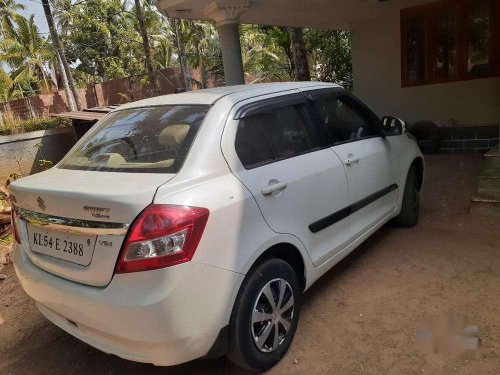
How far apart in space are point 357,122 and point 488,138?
17.7 ft

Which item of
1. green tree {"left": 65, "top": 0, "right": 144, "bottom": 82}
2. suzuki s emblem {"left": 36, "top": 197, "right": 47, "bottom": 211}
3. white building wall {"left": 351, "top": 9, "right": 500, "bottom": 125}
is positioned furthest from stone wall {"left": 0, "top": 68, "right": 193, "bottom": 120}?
suzuki s emblem {"left": 36, "top": 197, "right": 47, "bottom": 211}

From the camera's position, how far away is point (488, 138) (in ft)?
25.2

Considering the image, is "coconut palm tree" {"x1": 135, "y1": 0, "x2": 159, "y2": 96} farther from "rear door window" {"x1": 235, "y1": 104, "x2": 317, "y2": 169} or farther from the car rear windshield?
"rear door window" {"x1": 235, "y1": 104, "x2": 317, "y2": 169}

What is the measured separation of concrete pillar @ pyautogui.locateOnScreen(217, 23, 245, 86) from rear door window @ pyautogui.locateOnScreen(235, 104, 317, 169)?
15.9 feet

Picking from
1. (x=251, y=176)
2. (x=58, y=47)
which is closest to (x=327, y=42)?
(x=58, y=47)

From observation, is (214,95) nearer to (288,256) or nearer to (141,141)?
(141,141)

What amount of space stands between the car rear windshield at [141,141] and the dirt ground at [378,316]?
1295 millimetres

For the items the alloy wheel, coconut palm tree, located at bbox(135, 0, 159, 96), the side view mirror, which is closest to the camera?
the alloy wheel

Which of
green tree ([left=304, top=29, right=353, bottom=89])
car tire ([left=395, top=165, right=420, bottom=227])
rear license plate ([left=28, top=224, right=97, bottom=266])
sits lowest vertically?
car tire ([left=395, top=165, right=420, bottom=227])

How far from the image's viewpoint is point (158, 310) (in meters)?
1.87

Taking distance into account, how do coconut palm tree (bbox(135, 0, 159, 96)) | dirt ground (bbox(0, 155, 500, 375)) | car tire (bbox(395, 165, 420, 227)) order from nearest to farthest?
dirt ground (bbox(0, 155, 500, 375)) → car tire (bbox(395, 165, 420, 227)) → coconut palm tree (bbox(135, 0, 159, 96))

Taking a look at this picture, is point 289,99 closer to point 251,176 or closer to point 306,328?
point 251,176

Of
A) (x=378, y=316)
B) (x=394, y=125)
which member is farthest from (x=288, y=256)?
(x=394, y=125)

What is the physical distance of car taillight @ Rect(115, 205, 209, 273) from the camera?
1903 millimetres
